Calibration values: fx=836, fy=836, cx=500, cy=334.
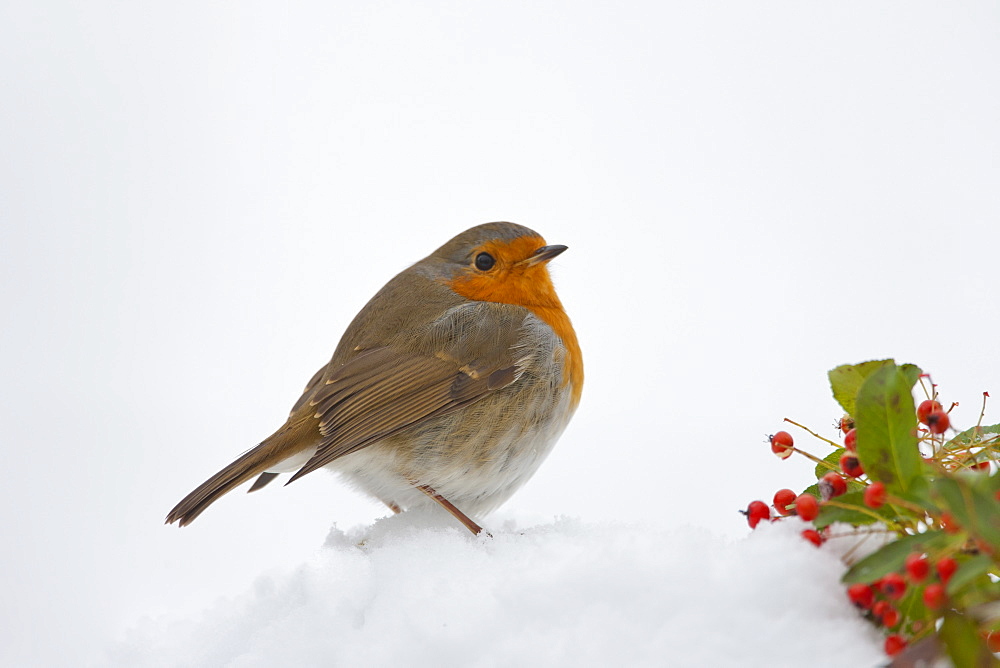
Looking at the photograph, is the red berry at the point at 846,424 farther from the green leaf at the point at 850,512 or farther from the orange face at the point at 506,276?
the orange face at the point at 506,276

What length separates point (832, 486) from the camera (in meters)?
1.23

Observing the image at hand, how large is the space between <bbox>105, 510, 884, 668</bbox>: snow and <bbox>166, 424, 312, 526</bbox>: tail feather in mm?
361

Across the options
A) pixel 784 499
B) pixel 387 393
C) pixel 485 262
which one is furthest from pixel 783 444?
pixel 485 262

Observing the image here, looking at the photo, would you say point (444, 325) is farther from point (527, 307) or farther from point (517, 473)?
point (517, 473)

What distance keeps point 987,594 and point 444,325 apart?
1681 mm

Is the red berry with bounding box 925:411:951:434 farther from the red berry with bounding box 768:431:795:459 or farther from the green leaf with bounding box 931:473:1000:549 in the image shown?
the green leaf with bounding box 931:473:1000:549

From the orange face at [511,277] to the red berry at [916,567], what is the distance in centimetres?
163

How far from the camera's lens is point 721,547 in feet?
4.17

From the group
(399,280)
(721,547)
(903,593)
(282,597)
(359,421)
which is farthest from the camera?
(399,280)

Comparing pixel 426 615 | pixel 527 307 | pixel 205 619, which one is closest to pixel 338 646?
pixel 426 615

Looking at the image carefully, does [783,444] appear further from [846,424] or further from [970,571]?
[970,571]

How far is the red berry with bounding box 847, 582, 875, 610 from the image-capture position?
1055 mm

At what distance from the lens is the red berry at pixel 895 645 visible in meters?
1.00

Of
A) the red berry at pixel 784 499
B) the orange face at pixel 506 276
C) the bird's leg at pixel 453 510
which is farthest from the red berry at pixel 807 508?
the orange face at pixel 506 276
